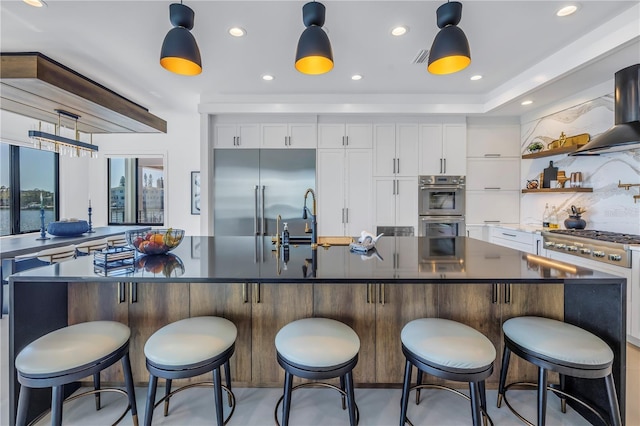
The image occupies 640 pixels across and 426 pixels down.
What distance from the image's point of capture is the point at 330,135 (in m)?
4.26

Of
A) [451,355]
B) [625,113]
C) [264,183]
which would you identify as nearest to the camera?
[451,355]

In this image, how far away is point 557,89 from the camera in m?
3.33

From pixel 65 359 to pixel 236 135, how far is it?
3455mm

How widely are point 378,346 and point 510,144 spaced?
3980 millimetres

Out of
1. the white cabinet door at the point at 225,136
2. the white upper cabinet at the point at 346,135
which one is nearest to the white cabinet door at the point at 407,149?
the white upper cabinet at the point at 346,135

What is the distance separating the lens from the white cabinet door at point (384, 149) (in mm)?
4270

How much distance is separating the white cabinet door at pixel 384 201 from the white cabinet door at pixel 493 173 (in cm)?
117

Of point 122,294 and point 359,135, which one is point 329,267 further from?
point 359,135

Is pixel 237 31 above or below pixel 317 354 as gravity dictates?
above

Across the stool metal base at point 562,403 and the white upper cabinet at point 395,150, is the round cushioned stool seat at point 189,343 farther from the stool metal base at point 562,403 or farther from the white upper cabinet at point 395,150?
the white upper cabinet at point 395,150

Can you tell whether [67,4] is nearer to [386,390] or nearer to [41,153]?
[386,390]

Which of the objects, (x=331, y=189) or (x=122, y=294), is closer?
(x=122, y=294)

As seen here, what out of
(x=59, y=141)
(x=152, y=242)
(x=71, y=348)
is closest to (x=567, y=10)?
(x=152, y=242)

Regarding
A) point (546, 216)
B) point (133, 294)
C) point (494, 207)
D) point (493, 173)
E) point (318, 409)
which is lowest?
point (318, 409)
